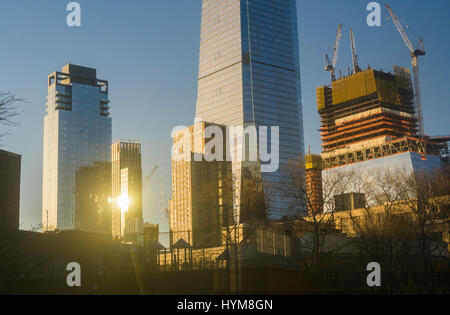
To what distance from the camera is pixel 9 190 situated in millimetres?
54469

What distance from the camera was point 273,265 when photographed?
45.2 meters

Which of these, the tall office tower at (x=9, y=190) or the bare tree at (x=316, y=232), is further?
the bare tree at (x=316, y=232)

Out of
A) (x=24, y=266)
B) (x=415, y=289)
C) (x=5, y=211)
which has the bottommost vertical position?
(x=415, y=289)

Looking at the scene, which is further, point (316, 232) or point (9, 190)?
point (316, 232)

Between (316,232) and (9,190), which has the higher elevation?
(9,190)

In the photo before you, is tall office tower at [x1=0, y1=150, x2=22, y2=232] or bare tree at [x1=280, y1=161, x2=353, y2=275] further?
bare tree at [x1=280, y1=161, x2=353, y2=275]

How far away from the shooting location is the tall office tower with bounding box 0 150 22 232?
5362cm

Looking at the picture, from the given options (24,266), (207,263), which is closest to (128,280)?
(207,263)

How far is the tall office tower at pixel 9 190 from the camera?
53.6 meters

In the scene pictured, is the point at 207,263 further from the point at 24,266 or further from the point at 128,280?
the point at 24,266
